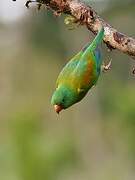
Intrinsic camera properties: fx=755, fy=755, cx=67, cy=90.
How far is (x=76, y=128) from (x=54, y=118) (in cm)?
290

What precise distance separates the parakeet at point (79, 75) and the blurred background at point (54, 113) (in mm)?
3640

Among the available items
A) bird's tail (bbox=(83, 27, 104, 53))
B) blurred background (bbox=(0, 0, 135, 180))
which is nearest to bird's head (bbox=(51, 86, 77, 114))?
bird's tail (bbox=(83, 27, 104, 53))

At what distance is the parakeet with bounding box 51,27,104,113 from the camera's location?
3.92 meters

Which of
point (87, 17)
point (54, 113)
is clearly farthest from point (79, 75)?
point (54, 113)

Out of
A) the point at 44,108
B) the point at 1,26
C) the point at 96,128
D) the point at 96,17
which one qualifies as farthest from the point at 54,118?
the point at 96,17

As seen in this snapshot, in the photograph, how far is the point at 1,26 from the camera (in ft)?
77.7

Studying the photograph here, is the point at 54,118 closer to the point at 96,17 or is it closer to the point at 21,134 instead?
the point at 21,134

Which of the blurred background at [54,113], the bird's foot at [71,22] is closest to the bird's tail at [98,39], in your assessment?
the bird's foot at [71,22]

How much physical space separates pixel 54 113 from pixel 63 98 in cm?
1627

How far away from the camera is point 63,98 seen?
3.99 meters

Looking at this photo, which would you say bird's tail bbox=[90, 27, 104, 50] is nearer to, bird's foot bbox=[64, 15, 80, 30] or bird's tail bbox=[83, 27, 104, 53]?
bird's tail bbox=[83, 27, 104, 53]

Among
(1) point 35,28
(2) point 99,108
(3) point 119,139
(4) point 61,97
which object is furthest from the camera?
(1) point 35,28

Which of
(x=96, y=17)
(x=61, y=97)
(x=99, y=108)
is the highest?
(x=96, y=17)

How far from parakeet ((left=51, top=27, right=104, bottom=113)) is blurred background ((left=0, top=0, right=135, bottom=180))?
143 inches
